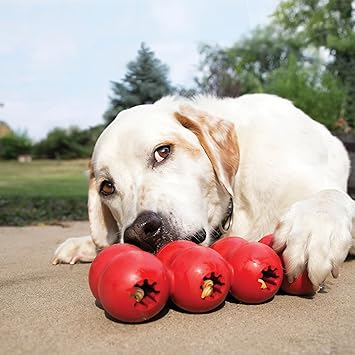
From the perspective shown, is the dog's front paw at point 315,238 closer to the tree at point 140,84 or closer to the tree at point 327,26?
the tree at point 140,84

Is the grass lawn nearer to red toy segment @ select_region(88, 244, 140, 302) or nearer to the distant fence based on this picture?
red toy segment @ select_region(88, 244, 140, 302)

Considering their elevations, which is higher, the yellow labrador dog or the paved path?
the yellow labrador dog

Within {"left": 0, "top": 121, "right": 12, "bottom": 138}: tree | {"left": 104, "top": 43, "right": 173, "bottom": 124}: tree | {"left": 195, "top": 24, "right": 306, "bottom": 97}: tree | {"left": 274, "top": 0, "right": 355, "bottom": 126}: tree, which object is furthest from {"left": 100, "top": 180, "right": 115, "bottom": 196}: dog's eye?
{"left": 195, "top": 24, "right": 306, "bottom": 97}: tree

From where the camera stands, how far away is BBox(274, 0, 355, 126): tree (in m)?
29.0

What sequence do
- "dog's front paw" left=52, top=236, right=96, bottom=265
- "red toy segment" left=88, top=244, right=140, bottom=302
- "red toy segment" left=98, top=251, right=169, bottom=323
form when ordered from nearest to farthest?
"red toy segment" left=98, top=251, right=169, bottom=323, "red toy segment" left=88, top=244, right=140, bottom=302, "dog's front paw" left=52, top=236, right=96, bottom=265

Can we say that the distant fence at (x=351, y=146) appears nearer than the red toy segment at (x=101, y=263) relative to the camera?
No

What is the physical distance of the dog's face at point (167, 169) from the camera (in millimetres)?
2521

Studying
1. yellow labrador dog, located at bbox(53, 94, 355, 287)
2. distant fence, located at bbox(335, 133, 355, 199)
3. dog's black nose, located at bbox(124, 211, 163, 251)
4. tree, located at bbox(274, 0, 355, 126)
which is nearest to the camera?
dog's black nose, located at bbox(124, 211, 163, 251)

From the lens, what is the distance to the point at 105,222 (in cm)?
333

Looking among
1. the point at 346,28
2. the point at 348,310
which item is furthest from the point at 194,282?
the point at 346,28

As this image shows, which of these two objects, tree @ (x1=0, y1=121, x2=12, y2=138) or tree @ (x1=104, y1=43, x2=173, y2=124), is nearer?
tree @ (x1=104, y1=43, x2=173, y2=124)

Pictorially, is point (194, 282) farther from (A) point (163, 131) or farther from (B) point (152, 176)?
(A) point (163, 131)

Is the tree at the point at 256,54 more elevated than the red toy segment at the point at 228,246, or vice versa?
the tree at the point at 256,54

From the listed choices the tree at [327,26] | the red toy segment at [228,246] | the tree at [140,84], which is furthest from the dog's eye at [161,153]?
the tree at [327,26]
